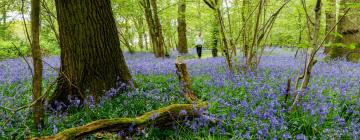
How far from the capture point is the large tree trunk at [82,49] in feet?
14.8

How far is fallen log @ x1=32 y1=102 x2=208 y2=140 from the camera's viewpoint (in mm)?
2877

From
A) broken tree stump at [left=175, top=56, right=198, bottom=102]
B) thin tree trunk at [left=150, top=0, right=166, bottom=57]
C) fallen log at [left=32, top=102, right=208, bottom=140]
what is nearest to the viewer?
fallen log at [left=32, top=102, right=208, bottom=140]

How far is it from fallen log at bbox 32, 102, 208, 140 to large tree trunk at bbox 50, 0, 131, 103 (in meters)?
1.46

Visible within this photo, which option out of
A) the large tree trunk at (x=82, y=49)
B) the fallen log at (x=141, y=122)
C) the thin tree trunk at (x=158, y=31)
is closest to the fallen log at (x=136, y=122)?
the fallen log at (x=141, y=122)

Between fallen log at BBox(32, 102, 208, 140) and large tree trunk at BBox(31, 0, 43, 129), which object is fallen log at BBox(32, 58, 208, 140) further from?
large tree trunk at BBox(31, 0, 43, 129)

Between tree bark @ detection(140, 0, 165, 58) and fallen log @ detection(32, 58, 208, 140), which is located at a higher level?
tree bark @ detection(140, 0, 165, 58)

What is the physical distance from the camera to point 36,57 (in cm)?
341

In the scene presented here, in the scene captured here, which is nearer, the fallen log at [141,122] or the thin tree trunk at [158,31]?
the fallen log at [141,122]

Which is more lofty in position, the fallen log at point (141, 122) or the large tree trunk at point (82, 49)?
the large tree trunk at point (82, 49)

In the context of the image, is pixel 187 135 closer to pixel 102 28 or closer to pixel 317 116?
pixel 317 116

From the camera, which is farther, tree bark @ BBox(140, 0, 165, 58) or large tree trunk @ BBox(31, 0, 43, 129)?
tree bark @ BBox(140, 0, 165, 58)

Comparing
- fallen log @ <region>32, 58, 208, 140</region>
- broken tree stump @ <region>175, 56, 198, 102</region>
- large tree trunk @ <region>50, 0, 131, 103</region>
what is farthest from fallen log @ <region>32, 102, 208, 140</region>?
large tree trunk @ <region>50, 0, 131, 103</region>

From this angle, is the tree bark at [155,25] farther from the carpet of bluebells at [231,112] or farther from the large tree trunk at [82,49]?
the large tree trunk at [82,49]

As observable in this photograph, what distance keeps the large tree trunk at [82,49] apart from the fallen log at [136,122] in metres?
1.46
